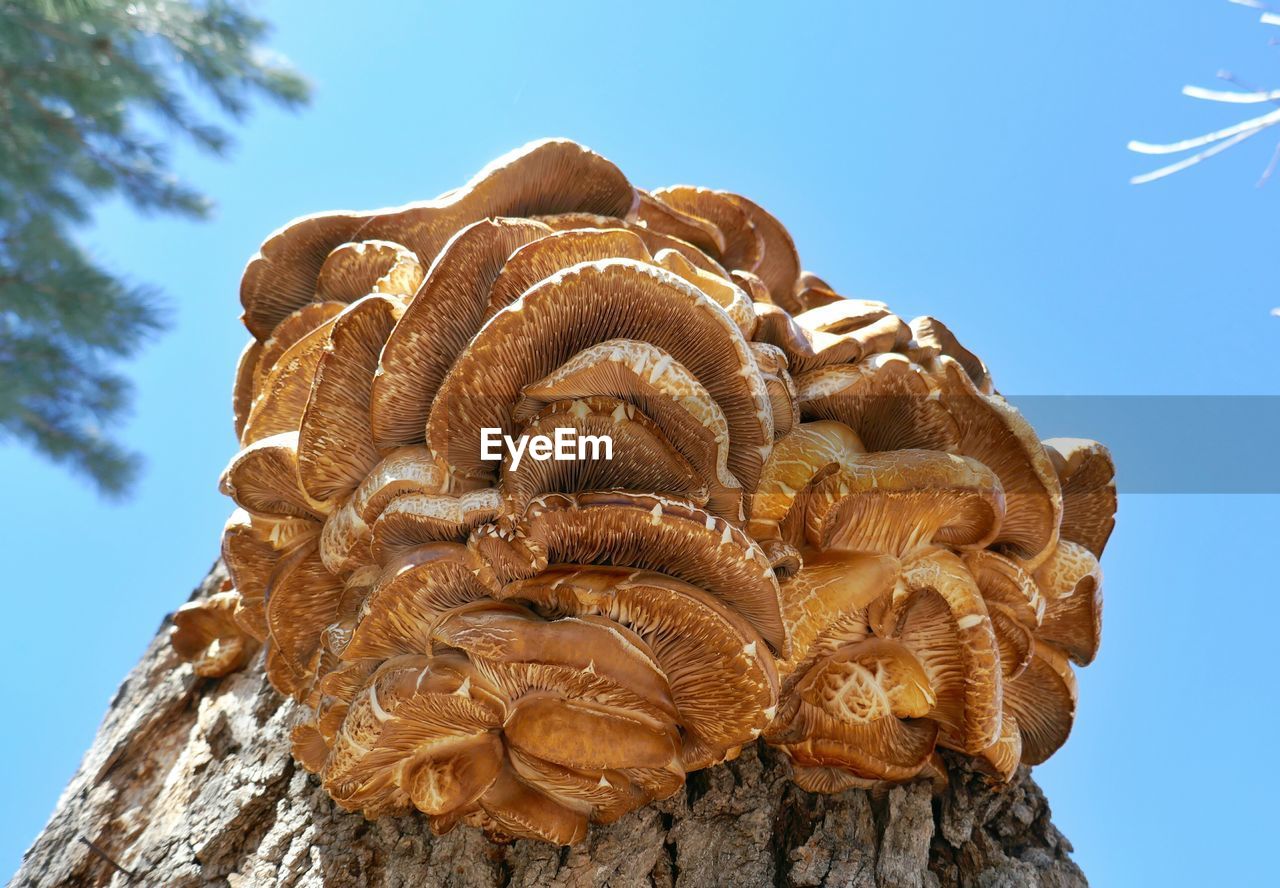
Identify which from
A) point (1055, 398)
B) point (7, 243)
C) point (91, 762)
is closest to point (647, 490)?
point (1055, 398)

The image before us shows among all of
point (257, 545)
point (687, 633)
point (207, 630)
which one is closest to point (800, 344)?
point (687, 633)

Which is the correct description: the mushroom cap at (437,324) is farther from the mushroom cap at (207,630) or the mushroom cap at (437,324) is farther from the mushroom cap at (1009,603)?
the mushroom cap at (207,630)

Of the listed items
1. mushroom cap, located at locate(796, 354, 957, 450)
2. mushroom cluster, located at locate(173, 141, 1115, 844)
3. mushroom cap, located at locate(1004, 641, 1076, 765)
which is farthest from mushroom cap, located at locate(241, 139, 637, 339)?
mushroom cap, located at locate(1004, 641, 1076, 765)

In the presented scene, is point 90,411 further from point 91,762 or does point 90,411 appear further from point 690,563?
point 690,563

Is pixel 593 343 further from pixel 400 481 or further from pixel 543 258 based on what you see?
pixel 400 481

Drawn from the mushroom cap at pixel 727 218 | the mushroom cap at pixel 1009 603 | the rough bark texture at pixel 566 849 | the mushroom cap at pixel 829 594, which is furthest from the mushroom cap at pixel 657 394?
the mushroom cap at pixel 727 218

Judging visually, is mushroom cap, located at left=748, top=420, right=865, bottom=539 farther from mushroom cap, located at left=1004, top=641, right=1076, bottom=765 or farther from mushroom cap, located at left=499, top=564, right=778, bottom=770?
mushroom cap, located at left=1004, top=641, right=1076, bottom=765

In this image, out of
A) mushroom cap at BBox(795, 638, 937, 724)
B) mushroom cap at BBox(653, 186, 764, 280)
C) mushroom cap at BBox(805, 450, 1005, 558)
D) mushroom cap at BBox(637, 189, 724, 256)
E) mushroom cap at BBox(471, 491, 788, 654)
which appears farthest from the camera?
mushroom cap at BBox(653, 186, 764, 280)
